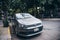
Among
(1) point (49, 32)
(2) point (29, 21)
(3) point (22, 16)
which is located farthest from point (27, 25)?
(1) point (49, 32)

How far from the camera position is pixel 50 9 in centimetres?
404

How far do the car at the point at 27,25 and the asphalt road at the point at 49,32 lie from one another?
0.45ft

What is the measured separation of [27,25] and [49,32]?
75cm

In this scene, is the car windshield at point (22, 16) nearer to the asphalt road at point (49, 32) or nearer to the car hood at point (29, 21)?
the car hood at point (29, 21)

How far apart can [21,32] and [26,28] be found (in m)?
0.19

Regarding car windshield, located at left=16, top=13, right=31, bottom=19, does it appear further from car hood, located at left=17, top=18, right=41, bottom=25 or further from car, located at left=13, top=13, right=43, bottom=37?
car hood, located at left=17, top=18, right=41, bottom=25

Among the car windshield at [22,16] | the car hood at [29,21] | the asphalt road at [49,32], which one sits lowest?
the asphalt road at [49,32]

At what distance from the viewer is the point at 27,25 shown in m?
4.00

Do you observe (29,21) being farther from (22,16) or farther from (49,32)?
(49,32)

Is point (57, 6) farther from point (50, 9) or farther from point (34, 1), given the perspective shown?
point (34, 1)

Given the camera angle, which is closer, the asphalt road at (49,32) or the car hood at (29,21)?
the asphalt road at (49,32)

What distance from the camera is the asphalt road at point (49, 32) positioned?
3.91 meters

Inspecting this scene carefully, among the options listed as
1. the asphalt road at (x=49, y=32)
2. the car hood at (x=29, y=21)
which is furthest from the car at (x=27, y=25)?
the asphalt road at (x=49, y=32)

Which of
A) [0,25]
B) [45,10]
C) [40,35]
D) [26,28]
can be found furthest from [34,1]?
[0,25]
